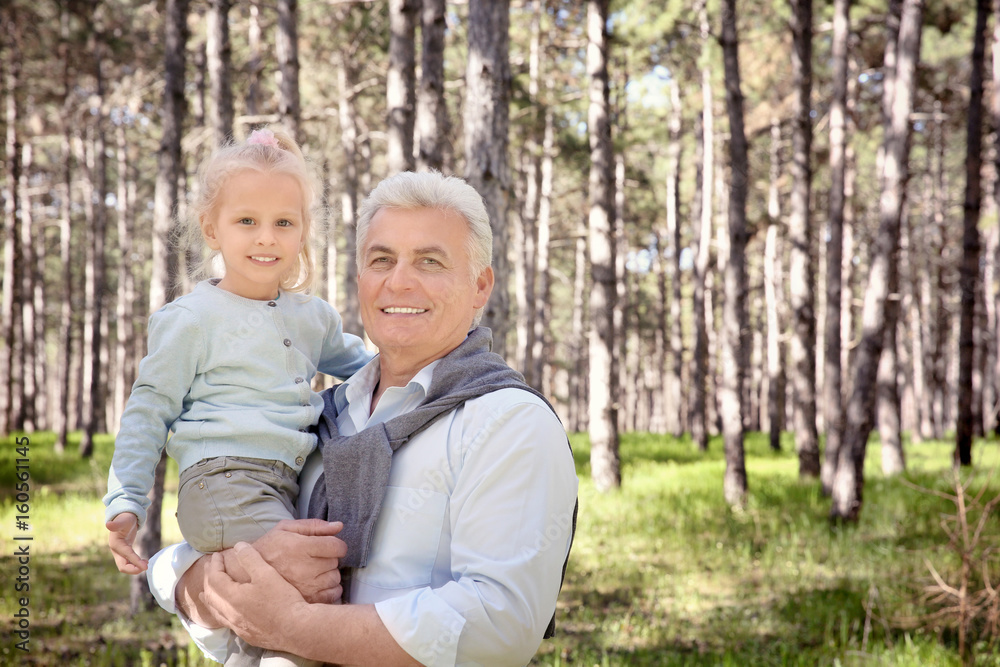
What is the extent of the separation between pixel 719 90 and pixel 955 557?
15401 millimetres

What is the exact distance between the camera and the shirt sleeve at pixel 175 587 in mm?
2109

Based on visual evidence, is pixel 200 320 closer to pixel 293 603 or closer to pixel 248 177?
pixel 248 177

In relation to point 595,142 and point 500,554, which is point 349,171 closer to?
point 595,142

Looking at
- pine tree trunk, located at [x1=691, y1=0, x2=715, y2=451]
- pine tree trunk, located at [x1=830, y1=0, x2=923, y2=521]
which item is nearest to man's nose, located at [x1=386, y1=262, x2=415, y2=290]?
pine tree trunk, located at [x1=830, y1=0, x2=923, y2=521]

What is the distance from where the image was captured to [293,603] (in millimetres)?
1764

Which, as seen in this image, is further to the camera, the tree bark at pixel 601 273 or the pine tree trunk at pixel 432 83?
the tree bark at pixel 601 273

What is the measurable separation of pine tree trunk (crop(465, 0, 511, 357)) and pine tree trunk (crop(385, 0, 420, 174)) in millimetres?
1322

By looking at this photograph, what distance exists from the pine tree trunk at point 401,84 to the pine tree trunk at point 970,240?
984 cm


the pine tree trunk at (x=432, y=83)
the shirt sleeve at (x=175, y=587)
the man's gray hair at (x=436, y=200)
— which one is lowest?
the shirt sleeve at (x=175, y=587)

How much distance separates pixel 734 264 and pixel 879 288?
2.22 m

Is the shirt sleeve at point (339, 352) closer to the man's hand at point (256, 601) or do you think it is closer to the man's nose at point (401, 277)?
the man's nose at point (401, 277)

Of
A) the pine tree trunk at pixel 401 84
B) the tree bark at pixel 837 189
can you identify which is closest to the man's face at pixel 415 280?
the pine tree trunk at pixel 401 84

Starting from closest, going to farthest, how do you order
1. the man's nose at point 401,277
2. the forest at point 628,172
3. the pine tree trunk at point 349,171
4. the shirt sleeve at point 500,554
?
→ the shirt sleeve at point 500,554
the man's nose at point 401,277
the forest at point 628,172
the pine tree trunk at point 349,171

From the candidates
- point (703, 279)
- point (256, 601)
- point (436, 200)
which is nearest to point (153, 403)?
point (256, 601)
